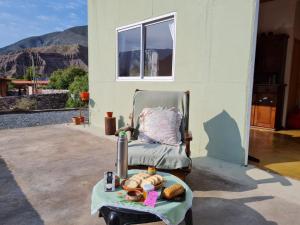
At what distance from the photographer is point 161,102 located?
11.5ft

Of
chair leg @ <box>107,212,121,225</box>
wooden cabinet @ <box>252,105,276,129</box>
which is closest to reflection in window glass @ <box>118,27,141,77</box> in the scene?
wooden cabinet @ <box>252,105,276,129</box>

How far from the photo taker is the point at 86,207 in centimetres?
238

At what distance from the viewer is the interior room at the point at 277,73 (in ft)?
18.6

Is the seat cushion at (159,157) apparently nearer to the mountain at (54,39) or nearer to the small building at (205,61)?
the small building at (205,61)

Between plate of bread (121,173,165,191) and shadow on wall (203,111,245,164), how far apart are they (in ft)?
6.64

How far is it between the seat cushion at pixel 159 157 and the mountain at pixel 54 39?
6665 cm

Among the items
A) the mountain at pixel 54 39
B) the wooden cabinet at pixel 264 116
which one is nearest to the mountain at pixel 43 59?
the mountain at pixel 54 39

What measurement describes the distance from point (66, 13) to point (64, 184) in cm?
5222

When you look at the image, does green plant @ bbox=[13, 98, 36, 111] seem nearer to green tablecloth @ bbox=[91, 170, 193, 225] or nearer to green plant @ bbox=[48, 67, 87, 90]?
green plant @ bbox=[48, 67, 87, 90]

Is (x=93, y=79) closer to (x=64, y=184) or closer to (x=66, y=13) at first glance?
(x=64, y=184)

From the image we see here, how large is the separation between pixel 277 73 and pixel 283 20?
4.12 ft

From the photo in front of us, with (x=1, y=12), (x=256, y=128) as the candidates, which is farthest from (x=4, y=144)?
(x=1, y=12)

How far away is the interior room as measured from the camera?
566 cm

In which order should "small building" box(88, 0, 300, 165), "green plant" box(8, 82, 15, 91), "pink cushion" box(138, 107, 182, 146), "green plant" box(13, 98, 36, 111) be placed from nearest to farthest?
1. "pink cushion" box(138, 107, 182, 146)
2. "small building" box(88, 0, 300, 165)
3. "green plant" box(13, 98, 36, 111)
4. "green plant" box(8, 82, 15, 91)
